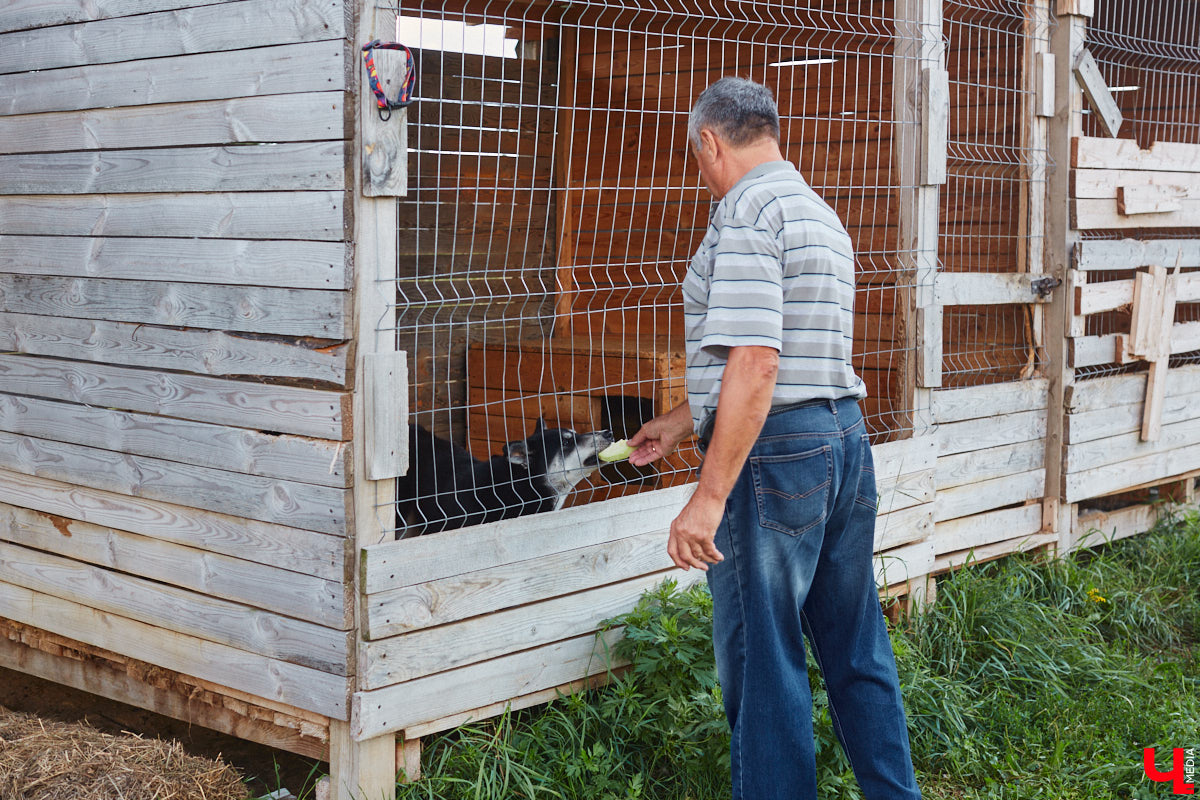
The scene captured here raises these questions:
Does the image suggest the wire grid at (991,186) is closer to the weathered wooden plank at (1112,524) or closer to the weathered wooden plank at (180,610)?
the weathered wooden plank at (1112,524)

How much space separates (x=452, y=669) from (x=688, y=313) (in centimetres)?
130

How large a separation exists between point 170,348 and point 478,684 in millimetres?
1434

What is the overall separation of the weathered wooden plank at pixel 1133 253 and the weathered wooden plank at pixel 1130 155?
0.37m

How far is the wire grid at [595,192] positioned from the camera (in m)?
5.52

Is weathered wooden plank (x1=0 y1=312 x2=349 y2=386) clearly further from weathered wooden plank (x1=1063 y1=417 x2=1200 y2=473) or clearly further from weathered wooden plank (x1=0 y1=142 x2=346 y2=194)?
weathered wooden plank (x1=1063 y1=417 x2=1200 y2=473)

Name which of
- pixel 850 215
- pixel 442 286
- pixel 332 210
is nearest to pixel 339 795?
pixel 332 210

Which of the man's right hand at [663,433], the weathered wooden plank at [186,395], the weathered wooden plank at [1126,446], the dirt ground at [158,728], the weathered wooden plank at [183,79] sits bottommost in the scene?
the dirt ground at [158,728]

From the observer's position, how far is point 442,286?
5977 mm

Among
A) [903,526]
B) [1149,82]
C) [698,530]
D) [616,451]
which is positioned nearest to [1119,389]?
[903,526]

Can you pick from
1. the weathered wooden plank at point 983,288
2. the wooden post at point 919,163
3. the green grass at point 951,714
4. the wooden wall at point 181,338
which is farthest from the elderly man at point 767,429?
the weathered wooden plank at point 983,288

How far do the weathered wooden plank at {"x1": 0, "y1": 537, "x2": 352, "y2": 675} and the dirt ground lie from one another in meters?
0.47

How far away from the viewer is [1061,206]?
5.45 meters

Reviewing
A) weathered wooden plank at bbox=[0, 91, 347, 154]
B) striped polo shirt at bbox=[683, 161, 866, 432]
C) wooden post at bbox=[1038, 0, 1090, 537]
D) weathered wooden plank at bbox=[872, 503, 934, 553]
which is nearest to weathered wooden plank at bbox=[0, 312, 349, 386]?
weathered wooden plank at bbox=[0, 91, 347, 154]

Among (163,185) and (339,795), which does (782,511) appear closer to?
(339,795)
